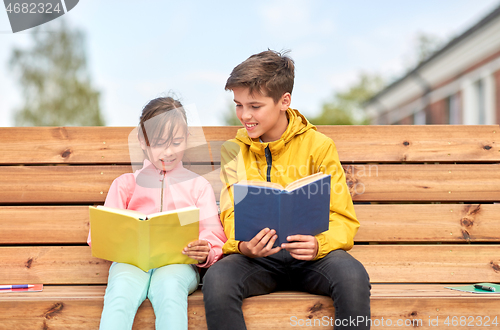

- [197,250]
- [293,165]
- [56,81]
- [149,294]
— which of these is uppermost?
[56,81]

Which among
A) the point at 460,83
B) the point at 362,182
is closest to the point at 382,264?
the point at 362,182

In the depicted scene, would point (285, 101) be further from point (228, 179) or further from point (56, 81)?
point (56, 81)

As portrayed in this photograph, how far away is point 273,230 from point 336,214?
416 mm

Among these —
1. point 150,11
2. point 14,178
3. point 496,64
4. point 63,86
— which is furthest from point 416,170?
point 63,86

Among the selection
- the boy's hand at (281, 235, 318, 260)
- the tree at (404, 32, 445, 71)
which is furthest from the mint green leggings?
the tree at (404, 32, 445, 71)

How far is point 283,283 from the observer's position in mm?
1842

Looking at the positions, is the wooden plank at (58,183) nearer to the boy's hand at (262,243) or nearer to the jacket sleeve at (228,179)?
the jacket sleeve at (228,179)

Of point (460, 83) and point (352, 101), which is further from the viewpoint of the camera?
point (352, 101)

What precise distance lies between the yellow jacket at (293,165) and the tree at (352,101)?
98.4 ft

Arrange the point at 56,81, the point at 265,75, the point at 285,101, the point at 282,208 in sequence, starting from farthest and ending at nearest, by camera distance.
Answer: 1. the point at 56,81
2. the point at 285,101
3. the point at 265,75
4. the point at 282,208

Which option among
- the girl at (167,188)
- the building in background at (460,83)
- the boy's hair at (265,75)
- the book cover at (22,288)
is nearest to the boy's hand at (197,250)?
the girl at (167,188)

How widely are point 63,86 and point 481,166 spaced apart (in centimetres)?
2142

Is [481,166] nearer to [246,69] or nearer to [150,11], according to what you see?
[246,69]

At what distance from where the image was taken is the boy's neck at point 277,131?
2055mm
